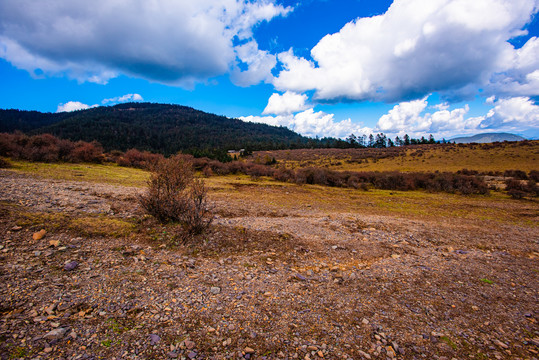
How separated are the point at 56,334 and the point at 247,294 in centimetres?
291

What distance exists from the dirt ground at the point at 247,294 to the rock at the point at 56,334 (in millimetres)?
14

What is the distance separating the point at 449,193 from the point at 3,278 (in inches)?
1291

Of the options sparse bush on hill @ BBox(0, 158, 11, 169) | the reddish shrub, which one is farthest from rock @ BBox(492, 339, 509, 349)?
the reddish shrub

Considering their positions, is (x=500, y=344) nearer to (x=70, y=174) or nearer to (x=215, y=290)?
(x=215, y=290)

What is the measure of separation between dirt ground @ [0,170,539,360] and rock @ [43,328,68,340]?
14 mm

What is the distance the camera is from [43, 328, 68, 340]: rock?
2943 mm

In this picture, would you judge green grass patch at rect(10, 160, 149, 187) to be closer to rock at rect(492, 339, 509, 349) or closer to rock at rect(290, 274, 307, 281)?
rock at rect(290, 274, 307, 281)

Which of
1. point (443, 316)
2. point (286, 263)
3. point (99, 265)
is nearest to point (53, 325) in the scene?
point (99, 265)

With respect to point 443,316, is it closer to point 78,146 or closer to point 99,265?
point 99,265

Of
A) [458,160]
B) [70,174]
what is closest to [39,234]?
[70,174]

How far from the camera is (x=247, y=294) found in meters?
4.46

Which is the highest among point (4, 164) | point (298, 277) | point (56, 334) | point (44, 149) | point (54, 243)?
point (44, 149)

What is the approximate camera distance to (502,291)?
518 centimetres

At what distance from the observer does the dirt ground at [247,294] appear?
3197 millimetres
